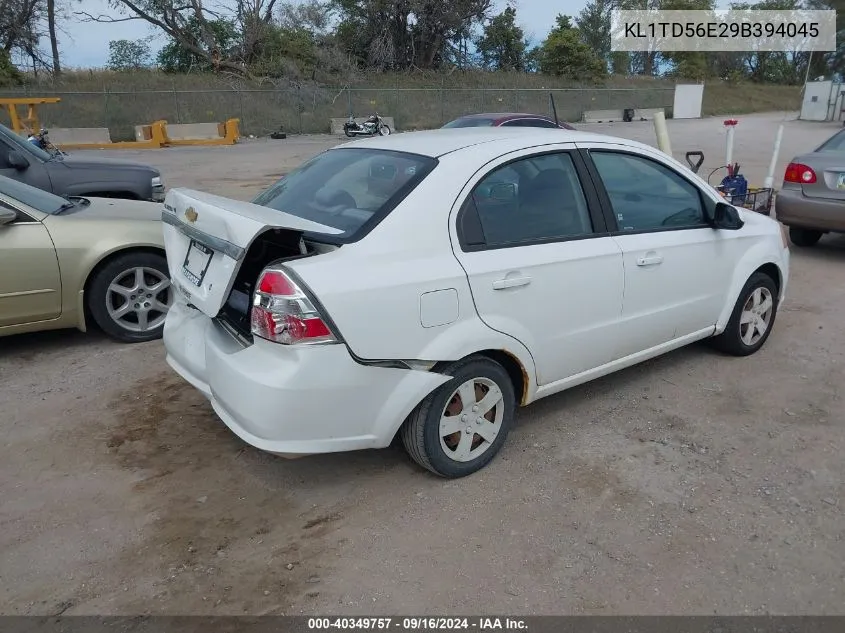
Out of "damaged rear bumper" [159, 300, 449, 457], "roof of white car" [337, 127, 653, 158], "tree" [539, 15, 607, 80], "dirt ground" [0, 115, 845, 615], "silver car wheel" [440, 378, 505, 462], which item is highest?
"tree" [539, 15, 607, 80]

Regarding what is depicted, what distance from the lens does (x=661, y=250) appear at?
3.94 metres

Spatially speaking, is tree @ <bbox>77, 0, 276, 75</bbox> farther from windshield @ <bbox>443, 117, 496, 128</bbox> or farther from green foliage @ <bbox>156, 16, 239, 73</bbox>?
windshield @ <bbox>443, 117, 496, 128</bbox>

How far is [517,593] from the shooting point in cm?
262

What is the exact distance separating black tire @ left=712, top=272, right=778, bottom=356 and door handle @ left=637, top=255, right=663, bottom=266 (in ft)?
3.32

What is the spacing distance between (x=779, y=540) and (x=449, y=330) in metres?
1.66

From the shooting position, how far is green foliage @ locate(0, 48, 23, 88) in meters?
31.3

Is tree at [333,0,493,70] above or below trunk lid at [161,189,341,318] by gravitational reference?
above

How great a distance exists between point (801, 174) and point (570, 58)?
4285 centimetres

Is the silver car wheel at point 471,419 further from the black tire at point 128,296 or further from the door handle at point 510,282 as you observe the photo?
the black tire at point 128,296

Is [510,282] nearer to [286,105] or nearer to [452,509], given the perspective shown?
[452,509]

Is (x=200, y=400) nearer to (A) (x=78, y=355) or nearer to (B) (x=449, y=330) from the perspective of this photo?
(A) (x=78, y=355)

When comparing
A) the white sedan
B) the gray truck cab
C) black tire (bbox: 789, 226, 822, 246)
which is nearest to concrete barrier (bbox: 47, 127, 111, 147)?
the gray truck cab

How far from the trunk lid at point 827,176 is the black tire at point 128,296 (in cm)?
665

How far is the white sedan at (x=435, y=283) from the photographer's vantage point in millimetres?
2861
